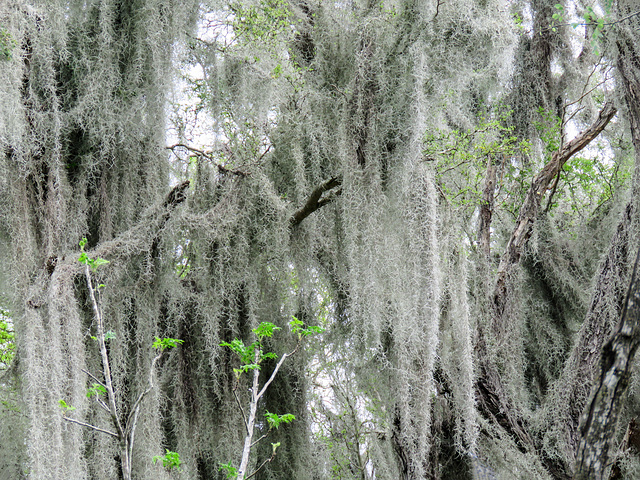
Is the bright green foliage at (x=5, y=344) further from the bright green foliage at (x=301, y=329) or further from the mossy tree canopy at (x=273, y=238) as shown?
the bright green foliage at (x=301, y=329)

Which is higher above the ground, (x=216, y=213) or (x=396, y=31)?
(x=396, y=31)

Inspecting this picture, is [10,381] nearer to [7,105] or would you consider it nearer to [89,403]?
[89,403]

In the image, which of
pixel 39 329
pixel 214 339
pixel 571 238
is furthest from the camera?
pixel 571 238

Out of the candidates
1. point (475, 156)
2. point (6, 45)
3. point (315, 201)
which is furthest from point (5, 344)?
point (475, 156)

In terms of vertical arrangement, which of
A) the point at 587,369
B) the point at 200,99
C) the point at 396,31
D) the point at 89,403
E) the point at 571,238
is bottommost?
the point at 587,369

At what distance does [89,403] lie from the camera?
3.39m

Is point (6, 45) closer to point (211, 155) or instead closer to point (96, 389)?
point (211, 155)

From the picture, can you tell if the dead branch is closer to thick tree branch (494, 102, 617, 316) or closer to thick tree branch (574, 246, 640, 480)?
thick tree branch (494, 102, 617, 316)

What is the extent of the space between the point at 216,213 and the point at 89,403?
1.25 meters

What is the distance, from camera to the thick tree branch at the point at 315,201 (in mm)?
4016

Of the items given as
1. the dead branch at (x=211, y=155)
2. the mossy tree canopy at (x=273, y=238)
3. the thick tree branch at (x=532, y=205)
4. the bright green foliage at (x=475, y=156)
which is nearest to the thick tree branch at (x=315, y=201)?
the mossy tree canopy at (x=273, y=238)

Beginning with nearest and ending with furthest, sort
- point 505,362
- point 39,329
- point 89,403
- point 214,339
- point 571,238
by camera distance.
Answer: point 39,329, point 89,403, point 214,339, point 505,362, point 571,238

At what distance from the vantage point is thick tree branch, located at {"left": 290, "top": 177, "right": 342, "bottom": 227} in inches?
158

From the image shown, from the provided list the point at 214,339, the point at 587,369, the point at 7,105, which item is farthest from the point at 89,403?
the point at 587,369
